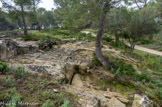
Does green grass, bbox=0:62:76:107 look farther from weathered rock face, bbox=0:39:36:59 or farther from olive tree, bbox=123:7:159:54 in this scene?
olive tree, bbox=123:7:159:54

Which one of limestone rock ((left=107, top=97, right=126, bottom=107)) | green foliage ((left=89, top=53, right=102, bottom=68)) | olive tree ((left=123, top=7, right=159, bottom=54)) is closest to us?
limestone rock ((left=107, top=97, right=126, bottom=107))

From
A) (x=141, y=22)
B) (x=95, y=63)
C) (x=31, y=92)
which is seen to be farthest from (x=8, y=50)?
(x=141, y=22)

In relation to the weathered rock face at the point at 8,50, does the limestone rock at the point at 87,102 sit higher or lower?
lower

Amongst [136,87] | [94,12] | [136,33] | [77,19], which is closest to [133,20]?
[136,33]

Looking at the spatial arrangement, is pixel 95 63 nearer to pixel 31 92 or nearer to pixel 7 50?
pixel 31 92

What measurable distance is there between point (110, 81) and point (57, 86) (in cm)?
281

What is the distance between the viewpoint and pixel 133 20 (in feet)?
25.3

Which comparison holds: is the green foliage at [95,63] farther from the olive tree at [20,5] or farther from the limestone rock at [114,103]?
the olive tree at [20,5]

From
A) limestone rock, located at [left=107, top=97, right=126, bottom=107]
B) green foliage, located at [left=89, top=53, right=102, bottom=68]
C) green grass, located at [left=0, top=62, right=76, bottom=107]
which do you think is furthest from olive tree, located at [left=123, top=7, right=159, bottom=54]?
green grass, located at [left=0, top=62, right=76, bottom=107]

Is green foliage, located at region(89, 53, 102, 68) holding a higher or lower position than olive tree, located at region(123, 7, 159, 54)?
lower

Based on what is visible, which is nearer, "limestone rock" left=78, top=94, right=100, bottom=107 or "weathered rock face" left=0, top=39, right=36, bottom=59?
"limestone rock" left=78, top=94, right=100, bottom=107

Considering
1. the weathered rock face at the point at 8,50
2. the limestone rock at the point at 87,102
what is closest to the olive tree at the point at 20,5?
the weathered rock face at the point at 8,50

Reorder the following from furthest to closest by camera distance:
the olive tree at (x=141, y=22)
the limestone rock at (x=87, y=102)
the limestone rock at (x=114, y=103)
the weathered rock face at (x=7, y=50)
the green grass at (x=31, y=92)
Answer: the olive tree at (x=141, y=22) → the weathered rock face at (x=7, y=50) → the limestone rock at (x=114, y=103) → the limestone rock at (x=87, y=102) → the green grass at (x=31, y=92)

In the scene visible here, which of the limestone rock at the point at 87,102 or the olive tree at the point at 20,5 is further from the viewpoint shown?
the olive tree at the point at 20,5
